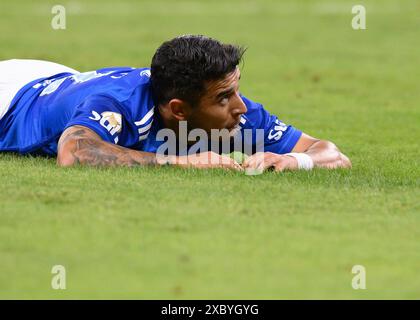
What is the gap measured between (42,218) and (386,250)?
202 cm

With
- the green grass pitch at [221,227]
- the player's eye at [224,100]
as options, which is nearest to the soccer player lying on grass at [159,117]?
the player's eye at [224,100]

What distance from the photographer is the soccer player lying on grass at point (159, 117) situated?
8352 millimetres

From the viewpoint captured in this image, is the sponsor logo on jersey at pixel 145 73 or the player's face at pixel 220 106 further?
the sponsor logo on jersey at pixel 145 73

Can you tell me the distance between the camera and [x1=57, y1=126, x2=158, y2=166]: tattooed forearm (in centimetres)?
824

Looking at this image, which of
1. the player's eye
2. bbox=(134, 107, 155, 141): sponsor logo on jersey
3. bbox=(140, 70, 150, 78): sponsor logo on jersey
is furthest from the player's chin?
bbox=(140, 70, 150, 78): sponsor logo on jersey

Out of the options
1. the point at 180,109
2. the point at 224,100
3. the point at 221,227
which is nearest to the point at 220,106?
the point at 224,100

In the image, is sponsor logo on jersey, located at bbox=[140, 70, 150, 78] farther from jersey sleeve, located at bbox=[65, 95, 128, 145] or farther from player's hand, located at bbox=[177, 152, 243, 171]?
player's hand, located at bbox=[177, 152, 243, 171]

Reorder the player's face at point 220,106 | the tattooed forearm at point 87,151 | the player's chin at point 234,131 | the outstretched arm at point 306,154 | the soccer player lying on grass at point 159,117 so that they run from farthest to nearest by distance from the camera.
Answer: the player's chin at point 234,131
the player's face at point 220,106
the outstretched arm at point 306,154
the soccer player lying on grass at point 159,117
the tattooed forearm at point 87,151

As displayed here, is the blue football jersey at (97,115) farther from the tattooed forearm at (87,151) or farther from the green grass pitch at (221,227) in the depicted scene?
the green grass pitch at (221,227)

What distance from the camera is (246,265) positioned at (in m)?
6.07

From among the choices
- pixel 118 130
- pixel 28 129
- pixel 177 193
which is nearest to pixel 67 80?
pixel 28 129

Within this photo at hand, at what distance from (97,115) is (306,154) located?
1649 millimetres

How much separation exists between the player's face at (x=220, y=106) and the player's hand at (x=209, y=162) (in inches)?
12.5
